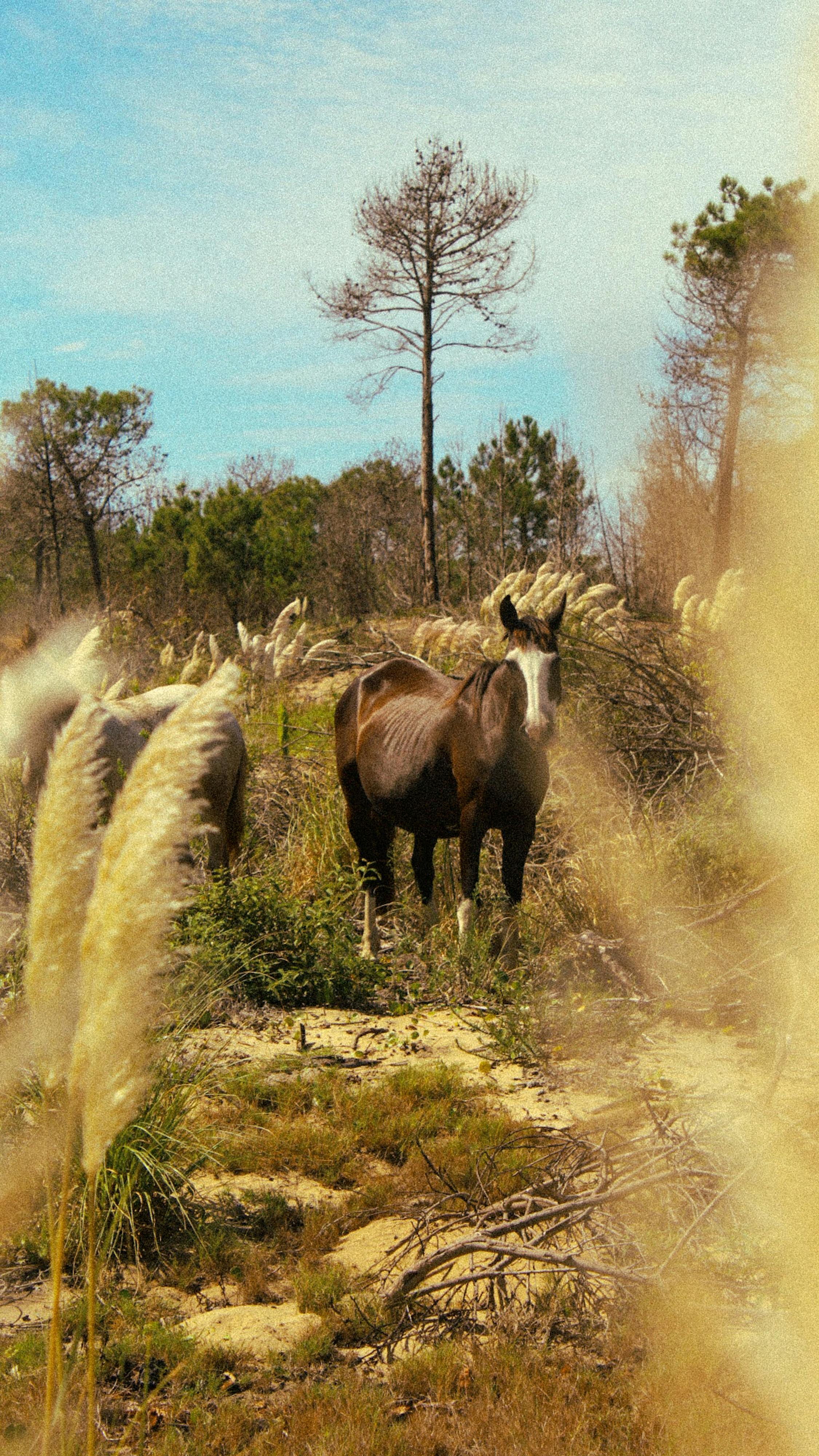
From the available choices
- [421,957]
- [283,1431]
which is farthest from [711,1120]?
[421,957]

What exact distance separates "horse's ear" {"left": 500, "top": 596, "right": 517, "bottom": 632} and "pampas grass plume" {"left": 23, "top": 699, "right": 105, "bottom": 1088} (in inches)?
174

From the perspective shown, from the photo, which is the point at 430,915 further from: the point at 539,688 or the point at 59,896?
the point at 59,896

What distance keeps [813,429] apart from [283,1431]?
8.34 feet

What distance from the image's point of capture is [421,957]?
21.4 ft

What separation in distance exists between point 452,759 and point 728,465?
17.7ft

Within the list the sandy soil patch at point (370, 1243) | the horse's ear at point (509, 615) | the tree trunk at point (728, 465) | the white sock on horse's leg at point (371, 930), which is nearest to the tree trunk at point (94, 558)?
the white sock on horse's leg at point (371, 930)

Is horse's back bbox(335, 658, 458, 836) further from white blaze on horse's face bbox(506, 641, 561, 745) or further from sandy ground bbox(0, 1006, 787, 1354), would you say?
sandy ground bbox(0, 1006, 787, 1354)

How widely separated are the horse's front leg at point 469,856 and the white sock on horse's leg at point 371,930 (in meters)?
0.83

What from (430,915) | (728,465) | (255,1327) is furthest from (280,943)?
(728,465)

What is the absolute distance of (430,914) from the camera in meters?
6.96

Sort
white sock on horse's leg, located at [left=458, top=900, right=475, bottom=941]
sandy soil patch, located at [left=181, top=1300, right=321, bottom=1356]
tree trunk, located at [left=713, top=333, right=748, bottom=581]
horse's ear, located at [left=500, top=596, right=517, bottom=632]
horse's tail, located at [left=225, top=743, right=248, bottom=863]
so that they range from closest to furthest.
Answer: tree trunk, located at [left=713, top=333, right=748, bottom=581], sandy soil patch, located at [left=181, top=1300, right=321, bottom=1356], horse's ear, located at [left=500, top=596, right=517, bottom=632], white sock on horse's leg, located at [left=458, top=900, right=475, bottom=941], horse's tail, located at [left=225, top=743, right=248, bottom=863]

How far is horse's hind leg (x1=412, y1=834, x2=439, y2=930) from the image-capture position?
22.7ft

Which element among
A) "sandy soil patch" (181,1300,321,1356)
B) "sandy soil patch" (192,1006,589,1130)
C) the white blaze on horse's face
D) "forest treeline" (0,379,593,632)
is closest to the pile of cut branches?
"sandy soil patch" (181,1300,321,1356)

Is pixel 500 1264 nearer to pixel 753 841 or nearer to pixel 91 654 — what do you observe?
pixel 753 841
